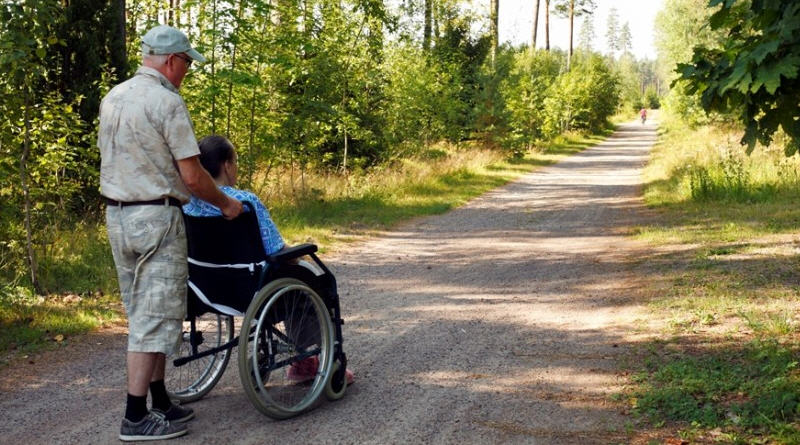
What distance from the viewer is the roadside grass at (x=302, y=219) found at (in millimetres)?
6281

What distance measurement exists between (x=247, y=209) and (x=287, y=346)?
0.86 meters

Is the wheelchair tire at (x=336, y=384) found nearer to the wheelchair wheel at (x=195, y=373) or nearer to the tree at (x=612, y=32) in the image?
the wheelchair wheel at (x=195, y=373)

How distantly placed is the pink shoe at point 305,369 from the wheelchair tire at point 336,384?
14 cm

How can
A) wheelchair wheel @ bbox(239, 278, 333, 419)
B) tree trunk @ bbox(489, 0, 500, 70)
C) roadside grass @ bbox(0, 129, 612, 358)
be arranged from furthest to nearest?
tree trunk @ bbox(489, 0, 500, 70) < roadside grass @ bbox(0, 129, 612, 358) < wheelchair wheel @ bbox(239, 278, 333, 419)

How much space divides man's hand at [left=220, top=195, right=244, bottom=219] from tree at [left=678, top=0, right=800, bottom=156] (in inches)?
109

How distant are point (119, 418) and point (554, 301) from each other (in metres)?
4.22

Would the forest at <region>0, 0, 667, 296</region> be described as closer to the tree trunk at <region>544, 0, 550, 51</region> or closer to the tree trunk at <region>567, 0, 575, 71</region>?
the tree trunk at <region>544, 0, 550, 51</region>

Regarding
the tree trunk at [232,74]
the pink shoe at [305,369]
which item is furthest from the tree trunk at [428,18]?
the pink shoe at [305,369]

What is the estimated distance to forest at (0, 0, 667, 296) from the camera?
7086 millimetres

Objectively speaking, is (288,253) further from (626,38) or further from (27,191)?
(626,38)

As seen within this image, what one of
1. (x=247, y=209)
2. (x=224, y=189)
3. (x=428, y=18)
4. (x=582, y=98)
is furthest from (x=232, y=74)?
(x=582, y=98)

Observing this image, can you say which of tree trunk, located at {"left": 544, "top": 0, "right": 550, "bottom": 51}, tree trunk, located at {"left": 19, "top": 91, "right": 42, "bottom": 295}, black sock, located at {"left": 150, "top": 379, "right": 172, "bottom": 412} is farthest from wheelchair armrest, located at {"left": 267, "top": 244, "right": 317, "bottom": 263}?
tree trunk, located at {"left": 544, "top": 0, "right": 550, "bottom": 51}

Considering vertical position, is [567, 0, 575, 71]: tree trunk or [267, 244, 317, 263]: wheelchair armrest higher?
[567, 0, 575, 71]: tree trunk

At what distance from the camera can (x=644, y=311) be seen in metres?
6.45
